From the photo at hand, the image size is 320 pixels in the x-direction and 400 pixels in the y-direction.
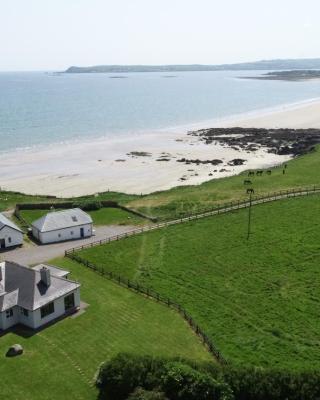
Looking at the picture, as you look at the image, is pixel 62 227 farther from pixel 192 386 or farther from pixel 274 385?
pixel 274 385

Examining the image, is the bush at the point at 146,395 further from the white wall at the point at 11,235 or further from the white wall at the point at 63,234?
the white wall at the point at 63,234

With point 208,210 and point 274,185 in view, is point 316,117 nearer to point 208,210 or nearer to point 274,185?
point 274,185

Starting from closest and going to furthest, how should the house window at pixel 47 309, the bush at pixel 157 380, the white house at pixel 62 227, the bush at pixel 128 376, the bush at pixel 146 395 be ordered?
the bush at pixel 146 395 < the bush at pixel 157 380 < the bush at pixel 128 376 < the house window at pixel 47 309 < the white house at pixel 62 227

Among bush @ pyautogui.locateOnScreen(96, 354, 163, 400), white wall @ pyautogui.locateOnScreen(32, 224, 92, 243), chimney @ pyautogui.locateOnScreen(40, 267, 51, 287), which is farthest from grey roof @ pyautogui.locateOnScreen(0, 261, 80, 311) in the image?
white wall @ pyautogui.locateOnScreen(32, 224, 92, 243)

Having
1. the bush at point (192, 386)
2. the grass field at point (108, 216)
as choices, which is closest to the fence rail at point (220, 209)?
the grass field at point (108, 216)

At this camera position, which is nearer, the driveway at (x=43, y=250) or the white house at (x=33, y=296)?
the white house at (x=33, y=296)

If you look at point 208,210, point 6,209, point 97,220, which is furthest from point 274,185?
point 6,209
